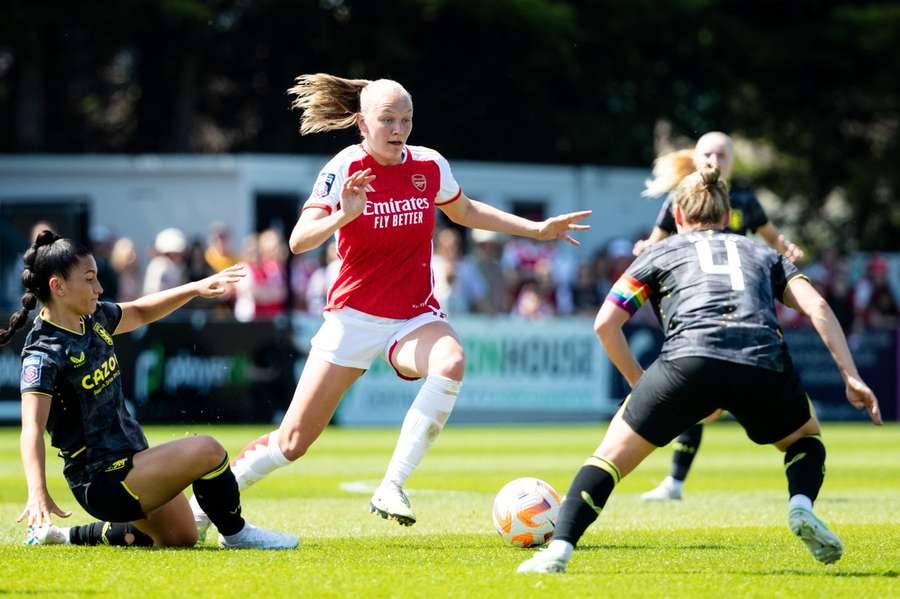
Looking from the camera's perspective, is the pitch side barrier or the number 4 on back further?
the pitch side barrier

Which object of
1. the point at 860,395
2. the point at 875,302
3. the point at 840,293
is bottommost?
the point at 875,302

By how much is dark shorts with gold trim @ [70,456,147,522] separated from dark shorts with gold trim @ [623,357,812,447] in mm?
2371

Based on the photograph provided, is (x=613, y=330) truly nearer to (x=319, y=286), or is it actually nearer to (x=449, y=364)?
(x=449, y=364)

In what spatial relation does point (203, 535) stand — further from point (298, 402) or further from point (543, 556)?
point (543, 556)

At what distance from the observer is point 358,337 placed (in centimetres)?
789

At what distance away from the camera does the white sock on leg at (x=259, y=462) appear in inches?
309

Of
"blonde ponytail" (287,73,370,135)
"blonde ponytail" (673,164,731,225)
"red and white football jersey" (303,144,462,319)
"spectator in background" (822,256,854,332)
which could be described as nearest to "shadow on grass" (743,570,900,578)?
"blonde ponytail" (673,164,731,225)

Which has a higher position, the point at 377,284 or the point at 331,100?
the point at 331,100

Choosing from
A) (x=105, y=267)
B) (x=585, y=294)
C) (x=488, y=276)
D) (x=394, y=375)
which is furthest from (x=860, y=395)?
(x=585, y=294)

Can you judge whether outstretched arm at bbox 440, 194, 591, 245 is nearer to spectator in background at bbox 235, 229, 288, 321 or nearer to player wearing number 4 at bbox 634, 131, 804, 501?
player wearing number 4 at bbox 634, 131, 804, 501

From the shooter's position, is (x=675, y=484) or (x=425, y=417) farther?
(x=675, y=484)

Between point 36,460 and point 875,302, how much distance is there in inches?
735

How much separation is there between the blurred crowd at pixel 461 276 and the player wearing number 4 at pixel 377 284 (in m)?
8.16

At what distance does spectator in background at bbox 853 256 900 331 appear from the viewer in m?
23.0
